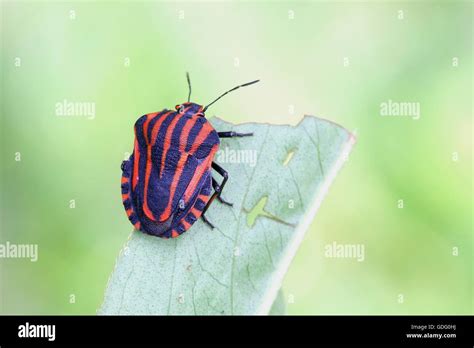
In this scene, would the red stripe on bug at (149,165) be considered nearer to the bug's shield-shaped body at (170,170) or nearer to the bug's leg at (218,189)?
the bug's shield-shaped body at (170,170)

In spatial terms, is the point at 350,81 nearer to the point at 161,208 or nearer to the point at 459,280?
the point at 459,280

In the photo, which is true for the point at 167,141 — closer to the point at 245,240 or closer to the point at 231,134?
the point at 231,134


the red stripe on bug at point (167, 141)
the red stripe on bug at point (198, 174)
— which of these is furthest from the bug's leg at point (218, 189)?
the red stripe on bug at point (167, 141)

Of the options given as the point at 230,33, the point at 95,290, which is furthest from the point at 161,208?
the point at 230,33
